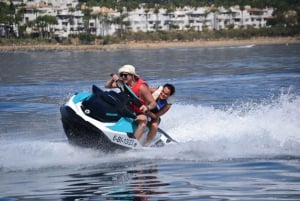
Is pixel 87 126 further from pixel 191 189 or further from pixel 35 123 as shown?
pixel 35 123

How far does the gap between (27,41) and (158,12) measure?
3283cm

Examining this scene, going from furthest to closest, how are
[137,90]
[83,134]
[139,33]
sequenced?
1. [139,33]
2. [137,90]
3. [83,134]

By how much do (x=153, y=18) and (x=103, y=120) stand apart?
139 meters

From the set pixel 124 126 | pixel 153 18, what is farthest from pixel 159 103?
pixel 153 18

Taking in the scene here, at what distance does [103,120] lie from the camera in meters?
10.6

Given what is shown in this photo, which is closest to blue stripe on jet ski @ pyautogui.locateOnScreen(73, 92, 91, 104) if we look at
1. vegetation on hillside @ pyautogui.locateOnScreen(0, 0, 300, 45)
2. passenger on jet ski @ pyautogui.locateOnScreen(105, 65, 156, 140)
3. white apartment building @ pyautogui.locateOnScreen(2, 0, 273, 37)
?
passenger on jet ski @ pyautogui.locateOnScreen(105, 65, 156, 140)

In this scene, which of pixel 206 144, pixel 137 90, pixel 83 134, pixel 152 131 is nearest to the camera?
pixel 83 134

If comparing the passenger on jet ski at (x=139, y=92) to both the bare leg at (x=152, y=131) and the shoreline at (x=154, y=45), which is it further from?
the shoreline at (x=154, y=45)

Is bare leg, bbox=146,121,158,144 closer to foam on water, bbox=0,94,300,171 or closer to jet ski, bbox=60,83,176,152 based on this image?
foam on water, bbox=0,94,300,171

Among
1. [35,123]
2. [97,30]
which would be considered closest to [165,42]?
[97,30]

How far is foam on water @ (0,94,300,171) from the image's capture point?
34.6 feet

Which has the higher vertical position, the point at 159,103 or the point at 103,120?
the point at 159,103

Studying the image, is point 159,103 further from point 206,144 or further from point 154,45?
point 154,45

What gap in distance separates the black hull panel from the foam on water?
0.34 feet
